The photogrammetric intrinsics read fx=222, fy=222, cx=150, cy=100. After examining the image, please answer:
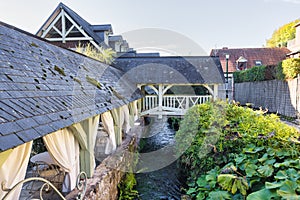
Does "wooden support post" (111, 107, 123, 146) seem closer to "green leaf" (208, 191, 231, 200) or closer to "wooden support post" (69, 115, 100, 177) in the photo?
"wooden support post" (69, 115, 100, 177)

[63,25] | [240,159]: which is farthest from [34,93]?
[63,25]

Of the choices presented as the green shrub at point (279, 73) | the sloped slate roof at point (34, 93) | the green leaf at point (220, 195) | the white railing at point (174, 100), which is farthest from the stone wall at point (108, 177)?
the green shrub at point (279, 73)

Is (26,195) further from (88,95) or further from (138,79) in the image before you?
(138,79)

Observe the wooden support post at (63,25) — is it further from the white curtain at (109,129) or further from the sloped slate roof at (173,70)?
the white curtain at (109,129)

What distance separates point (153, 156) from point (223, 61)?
55.6 feet

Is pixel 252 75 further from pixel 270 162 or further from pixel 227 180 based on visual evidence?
pixel 227 180

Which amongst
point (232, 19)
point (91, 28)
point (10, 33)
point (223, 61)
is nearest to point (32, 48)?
point (10, 33)

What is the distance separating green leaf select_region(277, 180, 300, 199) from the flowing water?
3.65m

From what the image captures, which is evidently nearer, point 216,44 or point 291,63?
point 291,63

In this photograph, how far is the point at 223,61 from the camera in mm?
22703

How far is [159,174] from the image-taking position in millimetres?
7074

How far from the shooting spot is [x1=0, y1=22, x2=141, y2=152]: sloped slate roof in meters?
2.20

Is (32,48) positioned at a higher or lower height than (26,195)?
higher

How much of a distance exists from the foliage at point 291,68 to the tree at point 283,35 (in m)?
23.8
